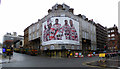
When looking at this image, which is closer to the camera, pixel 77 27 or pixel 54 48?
pixel 54 48

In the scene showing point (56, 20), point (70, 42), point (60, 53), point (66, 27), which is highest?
point (56, 20)

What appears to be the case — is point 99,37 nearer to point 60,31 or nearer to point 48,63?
point 60,31

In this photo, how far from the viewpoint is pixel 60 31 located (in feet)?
140

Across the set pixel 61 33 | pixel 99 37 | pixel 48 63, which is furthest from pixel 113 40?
pixel 48 63

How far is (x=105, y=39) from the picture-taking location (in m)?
98.0

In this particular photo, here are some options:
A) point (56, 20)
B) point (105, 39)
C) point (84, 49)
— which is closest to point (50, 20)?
point (56, 20)

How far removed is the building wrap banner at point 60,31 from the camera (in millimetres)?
42625

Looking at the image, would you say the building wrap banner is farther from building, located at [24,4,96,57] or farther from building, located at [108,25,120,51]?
building, located at [108,25,120,51]

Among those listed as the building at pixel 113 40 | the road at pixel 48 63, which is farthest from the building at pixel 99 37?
the road at pixel 48 63

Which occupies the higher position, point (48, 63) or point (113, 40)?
point (113, 40)

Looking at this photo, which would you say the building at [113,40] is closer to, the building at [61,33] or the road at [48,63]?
the building at [61,33]

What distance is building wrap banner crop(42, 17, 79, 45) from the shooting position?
140 ft

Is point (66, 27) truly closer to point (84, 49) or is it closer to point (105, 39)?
point (84, 49)

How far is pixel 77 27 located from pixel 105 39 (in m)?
58.8
